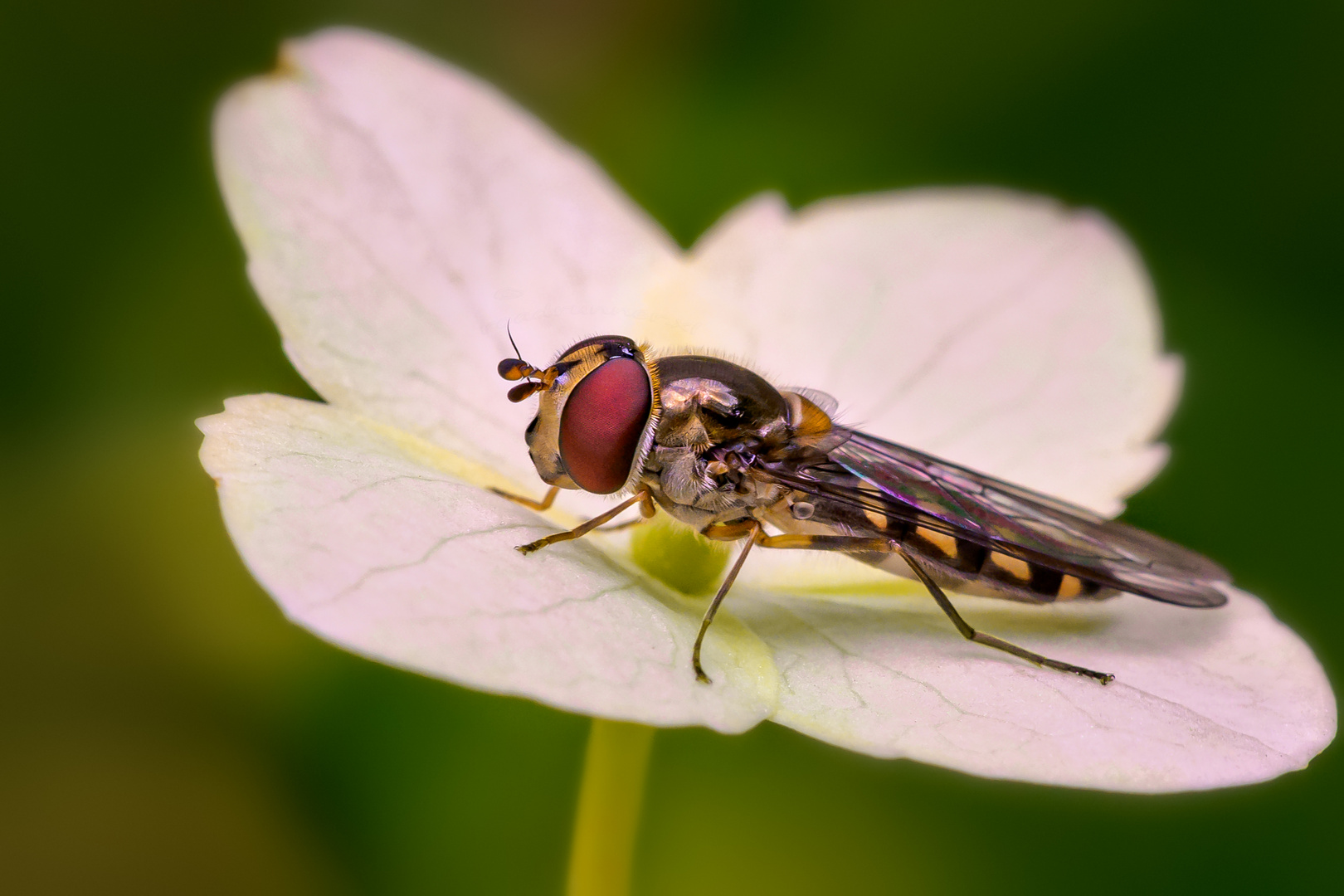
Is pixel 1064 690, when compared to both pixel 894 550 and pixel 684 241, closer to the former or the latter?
pixel 894 550

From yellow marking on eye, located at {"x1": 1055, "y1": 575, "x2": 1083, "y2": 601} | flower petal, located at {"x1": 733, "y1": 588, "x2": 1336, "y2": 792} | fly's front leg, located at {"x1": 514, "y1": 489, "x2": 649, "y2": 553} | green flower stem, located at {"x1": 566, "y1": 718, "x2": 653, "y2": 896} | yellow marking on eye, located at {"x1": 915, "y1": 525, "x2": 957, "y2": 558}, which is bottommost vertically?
green flower stem, located at {"x1": 566, "y1": 718, "x2": 653, "y2": 896}

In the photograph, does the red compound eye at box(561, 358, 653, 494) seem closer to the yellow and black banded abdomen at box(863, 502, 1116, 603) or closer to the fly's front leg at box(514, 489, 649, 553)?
the fly's front leg at box(514, 489, 649, 553)

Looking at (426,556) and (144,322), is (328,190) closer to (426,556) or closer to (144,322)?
(426,556)

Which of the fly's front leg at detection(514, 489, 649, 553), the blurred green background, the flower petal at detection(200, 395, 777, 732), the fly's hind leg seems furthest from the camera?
the blurred green background

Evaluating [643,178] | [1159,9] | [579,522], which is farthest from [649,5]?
[579,522]

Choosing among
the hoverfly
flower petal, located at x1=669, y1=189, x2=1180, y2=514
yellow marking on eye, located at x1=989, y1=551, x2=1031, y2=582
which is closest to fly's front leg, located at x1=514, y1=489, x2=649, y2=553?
the hoverfly

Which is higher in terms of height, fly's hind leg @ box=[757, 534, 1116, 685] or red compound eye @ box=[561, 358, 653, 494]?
red compound eye @ box=[561, 358, 653, 494]

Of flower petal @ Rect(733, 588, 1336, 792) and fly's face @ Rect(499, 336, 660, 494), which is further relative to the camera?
fly's face @ Rect(499, 336, 660, 494)
